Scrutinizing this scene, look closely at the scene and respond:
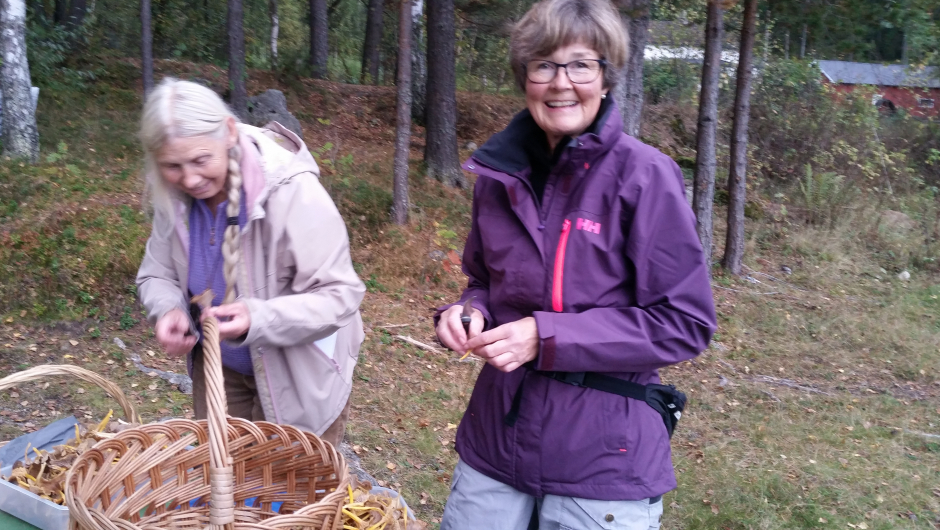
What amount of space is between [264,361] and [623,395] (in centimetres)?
108

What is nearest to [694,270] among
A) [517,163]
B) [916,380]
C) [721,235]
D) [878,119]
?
[517,163]

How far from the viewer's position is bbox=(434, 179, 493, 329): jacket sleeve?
1.99 meters

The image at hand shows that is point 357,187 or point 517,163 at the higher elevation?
point 517,163

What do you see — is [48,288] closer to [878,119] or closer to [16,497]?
[16,497]

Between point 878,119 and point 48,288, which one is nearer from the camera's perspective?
point 48,288

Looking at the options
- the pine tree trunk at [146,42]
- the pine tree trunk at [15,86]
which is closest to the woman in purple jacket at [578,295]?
the pine tree trunk at [15,86]

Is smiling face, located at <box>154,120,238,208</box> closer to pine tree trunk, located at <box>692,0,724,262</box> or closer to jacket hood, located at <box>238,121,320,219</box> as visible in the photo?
jacket hood, located at <box>238,121,320,219</box>

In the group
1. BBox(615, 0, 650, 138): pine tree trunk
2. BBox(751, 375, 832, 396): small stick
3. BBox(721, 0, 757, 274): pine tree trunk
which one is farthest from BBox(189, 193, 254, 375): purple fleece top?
BBox(721, 0, 757, 274): pine tree trunk

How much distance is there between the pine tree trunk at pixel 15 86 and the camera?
286 inches

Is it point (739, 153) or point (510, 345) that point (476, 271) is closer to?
point (510, 345)

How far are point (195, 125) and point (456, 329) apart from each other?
0.92 meters

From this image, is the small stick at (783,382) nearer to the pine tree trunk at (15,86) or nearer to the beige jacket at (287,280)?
the beige jacket at (287,280)

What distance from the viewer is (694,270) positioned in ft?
5.62

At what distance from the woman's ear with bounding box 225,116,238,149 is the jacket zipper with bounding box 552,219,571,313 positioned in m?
1.01
